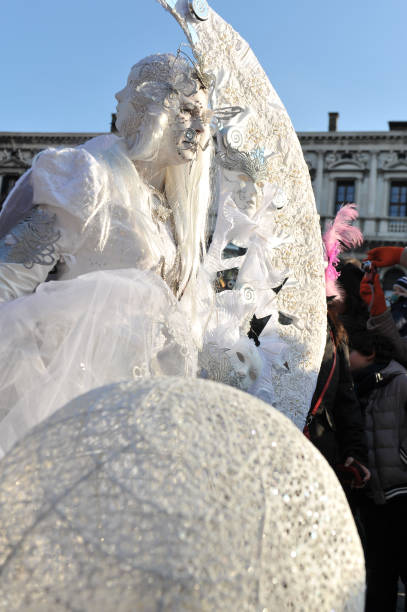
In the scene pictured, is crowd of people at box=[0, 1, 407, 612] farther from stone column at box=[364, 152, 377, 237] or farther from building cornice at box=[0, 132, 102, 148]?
building cornice at box=[0, 132, 102, 148]

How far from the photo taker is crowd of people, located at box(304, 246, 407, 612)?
286 cm

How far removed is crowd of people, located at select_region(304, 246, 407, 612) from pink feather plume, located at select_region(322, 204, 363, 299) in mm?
113

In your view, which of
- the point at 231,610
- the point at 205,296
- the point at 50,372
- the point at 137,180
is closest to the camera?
the point at 231,610

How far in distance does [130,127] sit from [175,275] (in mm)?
486

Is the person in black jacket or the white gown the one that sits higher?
the white gown

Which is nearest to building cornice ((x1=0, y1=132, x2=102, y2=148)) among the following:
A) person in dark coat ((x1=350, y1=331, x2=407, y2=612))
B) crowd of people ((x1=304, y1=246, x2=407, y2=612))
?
crowd of people ((x1=304, y1=246, x2=407, y2=612))

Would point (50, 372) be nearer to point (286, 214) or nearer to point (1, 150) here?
point (286, 214)

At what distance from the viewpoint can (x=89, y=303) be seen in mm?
1579

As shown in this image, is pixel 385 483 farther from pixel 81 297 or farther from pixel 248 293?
pixel 81 297

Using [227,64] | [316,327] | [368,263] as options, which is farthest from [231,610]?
[368,263]

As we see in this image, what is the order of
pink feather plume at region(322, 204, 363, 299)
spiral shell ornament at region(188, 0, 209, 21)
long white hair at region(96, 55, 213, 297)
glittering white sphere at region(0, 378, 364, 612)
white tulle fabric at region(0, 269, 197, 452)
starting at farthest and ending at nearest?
pink feather plume at region(322, 204, 363, 299) < spiral shell ornament at region(188, 0, 209, 21) < long white hair at region(96, 55, 213, 297) < white tulle fabric at region(0, 269, 197, 452) < glittering white sphere at region(0, 378, 364, 612)

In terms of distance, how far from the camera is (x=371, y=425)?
3.17 metres

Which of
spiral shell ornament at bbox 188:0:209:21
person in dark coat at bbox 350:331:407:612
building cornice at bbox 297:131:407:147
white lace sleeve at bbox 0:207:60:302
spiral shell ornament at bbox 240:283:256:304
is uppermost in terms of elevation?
building cornice at bbox 297:131:407:147

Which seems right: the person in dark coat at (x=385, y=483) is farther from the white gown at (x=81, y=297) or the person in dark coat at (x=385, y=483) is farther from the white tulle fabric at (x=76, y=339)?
the white tulle fabric at (x=76, y=339)
